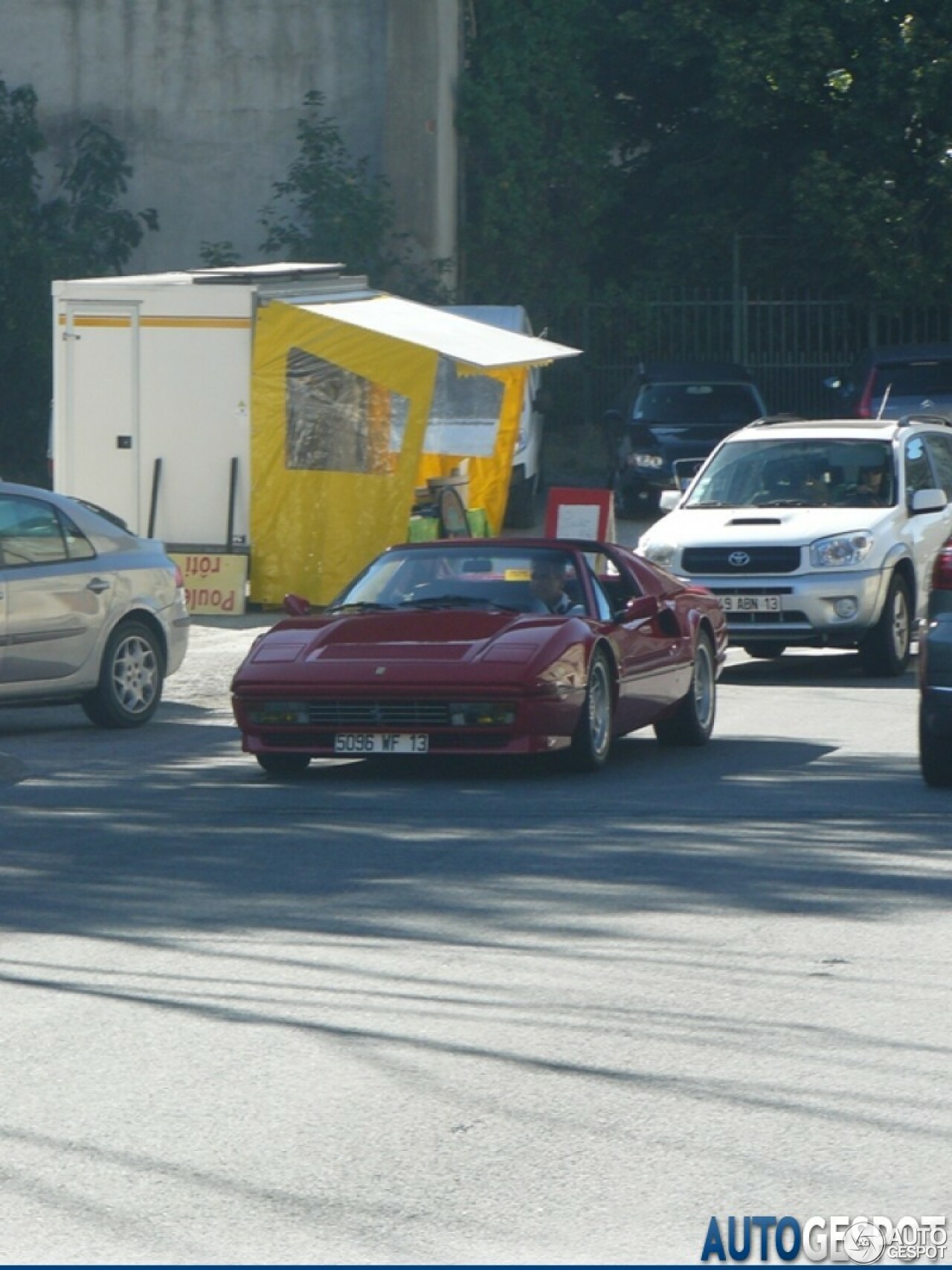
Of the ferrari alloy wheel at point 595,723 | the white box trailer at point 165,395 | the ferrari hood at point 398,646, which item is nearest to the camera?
the ferrari hood at point 398,646

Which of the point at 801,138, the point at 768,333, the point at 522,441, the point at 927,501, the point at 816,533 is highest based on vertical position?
the point at 801,138

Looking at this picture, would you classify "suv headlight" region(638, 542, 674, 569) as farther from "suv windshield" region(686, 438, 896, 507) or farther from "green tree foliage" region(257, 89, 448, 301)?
"green tree foliage" region(257, 89, 448, 301)

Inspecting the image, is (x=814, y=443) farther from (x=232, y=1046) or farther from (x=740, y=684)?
(x=232, y=1046)

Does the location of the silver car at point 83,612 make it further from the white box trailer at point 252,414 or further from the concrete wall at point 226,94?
the concrete wall at point 226,94

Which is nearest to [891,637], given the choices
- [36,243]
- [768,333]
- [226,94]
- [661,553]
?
[661,553]

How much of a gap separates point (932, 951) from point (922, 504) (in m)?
10.4

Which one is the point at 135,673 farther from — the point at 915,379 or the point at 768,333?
the point at 768,333

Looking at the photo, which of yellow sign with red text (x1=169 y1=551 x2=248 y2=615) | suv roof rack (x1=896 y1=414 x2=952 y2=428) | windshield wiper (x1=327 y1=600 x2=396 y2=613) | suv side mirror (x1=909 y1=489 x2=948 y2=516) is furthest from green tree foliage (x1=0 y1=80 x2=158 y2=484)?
windshield wiper (x1=327 y1=600 x2=396 y2=613)

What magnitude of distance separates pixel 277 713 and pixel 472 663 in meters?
1.08

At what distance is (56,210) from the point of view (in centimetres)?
3319

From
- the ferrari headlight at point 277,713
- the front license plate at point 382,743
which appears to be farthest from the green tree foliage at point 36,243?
the front license plate at point 382,743

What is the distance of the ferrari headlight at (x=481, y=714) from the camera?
1202cm

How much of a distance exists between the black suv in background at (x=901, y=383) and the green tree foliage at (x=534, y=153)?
7327 mm

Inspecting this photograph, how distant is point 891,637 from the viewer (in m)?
17.8
